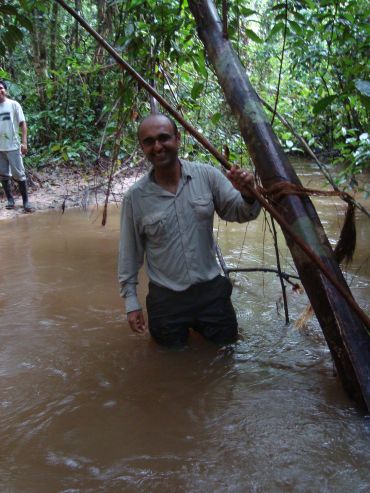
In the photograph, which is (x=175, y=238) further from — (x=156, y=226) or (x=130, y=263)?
(x=130, y=263)

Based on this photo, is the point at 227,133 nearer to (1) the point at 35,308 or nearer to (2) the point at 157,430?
(1) the point at 35,308

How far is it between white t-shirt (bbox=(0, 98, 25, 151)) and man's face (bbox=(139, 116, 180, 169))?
490 cm

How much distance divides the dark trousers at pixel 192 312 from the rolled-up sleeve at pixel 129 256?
0.14 m

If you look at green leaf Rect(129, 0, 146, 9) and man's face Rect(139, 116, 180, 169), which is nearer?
man's face Rect(139, 116, 180, 169)

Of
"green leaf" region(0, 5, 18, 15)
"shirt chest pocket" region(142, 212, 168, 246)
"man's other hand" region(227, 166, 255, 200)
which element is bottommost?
"shirt chest pocket" region(142, 212, 168, 246)

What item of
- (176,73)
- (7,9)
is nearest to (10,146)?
(176,73)

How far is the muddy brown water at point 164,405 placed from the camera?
2055mm

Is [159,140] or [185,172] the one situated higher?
[159,140]

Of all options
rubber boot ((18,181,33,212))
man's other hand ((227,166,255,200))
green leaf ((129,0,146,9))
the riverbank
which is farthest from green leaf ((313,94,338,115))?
rubber boot ((18,181,33,212))

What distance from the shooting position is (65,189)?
8133 mm

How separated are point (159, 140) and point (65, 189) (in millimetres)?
5700

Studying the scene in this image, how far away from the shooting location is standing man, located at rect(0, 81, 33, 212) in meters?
7.05

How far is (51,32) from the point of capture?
32.4 feet

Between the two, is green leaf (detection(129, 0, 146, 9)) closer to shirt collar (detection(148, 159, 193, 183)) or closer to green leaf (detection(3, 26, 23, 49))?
shirt collar (detection(148, 159, 193, 183))
